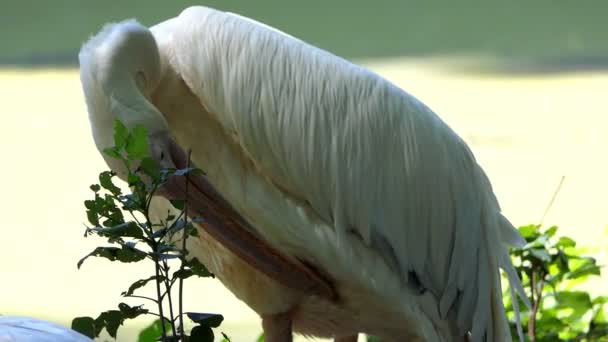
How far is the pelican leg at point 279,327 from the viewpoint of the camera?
350 centimetres

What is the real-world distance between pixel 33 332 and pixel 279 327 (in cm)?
127

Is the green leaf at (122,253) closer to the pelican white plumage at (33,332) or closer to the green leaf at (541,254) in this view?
the pelican white plumage at (33,332)

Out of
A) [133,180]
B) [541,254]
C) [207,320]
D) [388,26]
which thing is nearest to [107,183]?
[133,180]

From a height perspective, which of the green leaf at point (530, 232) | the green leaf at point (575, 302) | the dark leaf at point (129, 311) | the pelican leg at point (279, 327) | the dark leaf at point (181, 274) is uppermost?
the dark leaf at point (181, 274)

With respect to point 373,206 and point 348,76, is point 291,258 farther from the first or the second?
point 348,76

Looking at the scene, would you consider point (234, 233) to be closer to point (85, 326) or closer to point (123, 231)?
point (85, 326)

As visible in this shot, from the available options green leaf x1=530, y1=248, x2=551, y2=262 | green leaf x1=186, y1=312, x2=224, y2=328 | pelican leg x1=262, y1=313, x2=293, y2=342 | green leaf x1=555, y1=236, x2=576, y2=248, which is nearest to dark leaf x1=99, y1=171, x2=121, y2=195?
green leaf x1=186, y1=312, x2=224, y2=328

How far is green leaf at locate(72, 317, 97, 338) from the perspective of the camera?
2.58m

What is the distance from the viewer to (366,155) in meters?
3.28

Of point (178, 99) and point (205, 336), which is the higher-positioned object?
point (178, 99)

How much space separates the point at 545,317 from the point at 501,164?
2797 millimetres

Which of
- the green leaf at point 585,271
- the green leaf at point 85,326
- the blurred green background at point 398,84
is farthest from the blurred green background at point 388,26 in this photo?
the green leaf at point 85,326

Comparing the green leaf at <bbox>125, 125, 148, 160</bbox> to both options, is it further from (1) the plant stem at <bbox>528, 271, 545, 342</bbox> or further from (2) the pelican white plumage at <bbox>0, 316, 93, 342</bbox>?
(1) the plant stem at <bbox>528, 271, 545, 342</bbox>

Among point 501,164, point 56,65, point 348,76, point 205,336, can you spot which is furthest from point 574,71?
point 205,336
